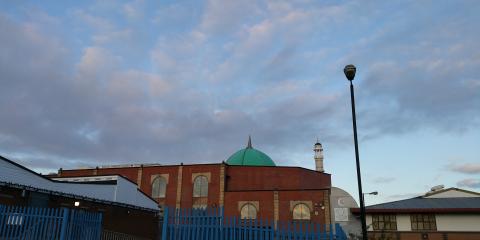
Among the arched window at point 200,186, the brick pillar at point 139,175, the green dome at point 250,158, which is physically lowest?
the arched window at point 200,186

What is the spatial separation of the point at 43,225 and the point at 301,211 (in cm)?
3334

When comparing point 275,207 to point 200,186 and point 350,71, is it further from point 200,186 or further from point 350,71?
point 350,71

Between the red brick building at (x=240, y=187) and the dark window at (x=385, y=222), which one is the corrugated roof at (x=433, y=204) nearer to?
the dark window at (x=385, y=222)

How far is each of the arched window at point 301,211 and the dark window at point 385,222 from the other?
10.4 m

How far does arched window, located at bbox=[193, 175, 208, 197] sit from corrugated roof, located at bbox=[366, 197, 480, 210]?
22613 millimetres

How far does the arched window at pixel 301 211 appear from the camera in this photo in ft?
144

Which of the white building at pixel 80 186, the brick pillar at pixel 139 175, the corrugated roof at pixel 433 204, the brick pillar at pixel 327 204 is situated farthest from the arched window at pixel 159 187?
the corrugated roof at pixel 433 204

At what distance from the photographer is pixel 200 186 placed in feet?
169

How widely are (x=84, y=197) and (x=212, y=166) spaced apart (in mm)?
25901

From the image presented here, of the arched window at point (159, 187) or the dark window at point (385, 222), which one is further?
the arched window at point (159, 187)

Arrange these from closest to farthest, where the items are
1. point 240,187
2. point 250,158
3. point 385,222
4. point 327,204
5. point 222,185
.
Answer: point 385,222
point 327,204
point 222,185
point 240,187
point 250,158

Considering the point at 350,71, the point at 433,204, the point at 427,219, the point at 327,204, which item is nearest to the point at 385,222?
the point at 427,219

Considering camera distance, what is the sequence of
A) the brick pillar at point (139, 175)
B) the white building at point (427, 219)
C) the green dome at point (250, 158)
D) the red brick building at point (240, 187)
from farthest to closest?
1. the green dome at point (250, 158)
2. the brick pillar at point (139, 175)
3. the red brick building at point (240, 187)
4. the white building at point (427, 219)

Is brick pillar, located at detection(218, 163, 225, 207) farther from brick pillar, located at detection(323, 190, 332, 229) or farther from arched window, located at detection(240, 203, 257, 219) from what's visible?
brick pillar, located at detection(323, 190, 332, 229)
